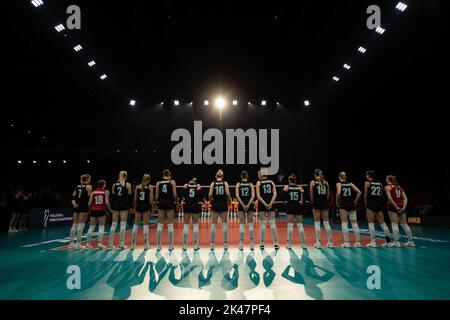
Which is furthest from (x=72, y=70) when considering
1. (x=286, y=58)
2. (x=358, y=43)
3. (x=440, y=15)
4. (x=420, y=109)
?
(x=420, y=109)

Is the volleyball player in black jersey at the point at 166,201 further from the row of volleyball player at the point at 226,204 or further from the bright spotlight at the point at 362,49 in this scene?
the bright spotlight at the point at 362,49

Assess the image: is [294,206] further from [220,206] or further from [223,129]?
[223,129]

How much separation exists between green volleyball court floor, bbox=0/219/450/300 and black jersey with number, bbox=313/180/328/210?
1275 mm

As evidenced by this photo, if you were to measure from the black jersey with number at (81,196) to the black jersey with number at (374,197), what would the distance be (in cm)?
878

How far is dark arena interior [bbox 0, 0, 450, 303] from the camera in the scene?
17.1ft

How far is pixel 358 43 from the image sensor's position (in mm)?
14273

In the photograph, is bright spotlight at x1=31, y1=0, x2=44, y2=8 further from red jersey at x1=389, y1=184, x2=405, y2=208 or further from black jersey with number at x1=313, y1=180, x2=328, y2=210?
red jersey at x1=389, y1=184, x2=405, y2=208

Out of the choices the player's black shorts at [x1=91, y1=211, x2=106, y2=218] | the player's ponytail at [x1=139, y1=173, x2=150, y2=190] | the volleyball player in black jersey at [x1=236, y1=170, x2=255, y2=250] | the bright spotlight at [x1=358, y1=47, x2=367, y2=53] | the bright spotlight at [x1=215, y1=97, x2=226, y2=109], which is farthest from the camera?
the bright spotlight at [x1=215, y1=97, x2=226, y2=109]

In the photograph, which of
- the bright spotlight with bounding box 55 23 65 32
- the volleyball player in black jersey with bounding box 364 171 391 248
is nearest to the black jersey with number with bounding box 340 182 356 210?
the volleyball player in black jersey with bounding box 364 171 391 248

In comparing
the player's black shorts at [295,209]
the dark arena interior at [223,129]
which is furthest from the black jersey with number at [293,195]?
the dark arena interior at [223,129]

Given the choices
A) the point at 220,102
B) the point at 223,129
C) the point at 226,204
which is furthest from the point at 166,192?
the point at 223,129

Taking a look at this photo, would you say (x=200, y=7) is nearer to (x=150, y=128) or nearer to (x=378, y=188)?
(x=378, y=188)

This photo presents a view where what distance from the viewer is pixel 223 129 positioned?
24.9 metres

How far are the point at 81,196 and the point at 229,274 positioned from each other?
5.73 meters
